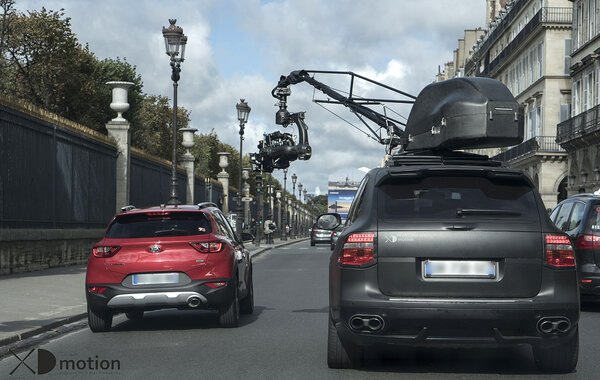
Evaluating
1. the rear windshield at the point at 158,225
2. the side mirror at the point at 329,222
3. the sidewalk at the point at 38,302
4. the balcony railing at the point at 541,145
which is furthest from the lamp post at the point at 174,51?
the balcony railing at the point at 541,145

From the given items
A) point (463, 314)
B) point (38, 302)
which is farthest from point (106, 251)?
point (463, 314)

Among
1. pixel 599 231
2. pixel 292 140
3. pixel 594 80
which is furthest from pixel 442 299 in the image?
pixel 594 80

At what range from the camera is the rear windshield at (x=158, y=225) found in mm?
10633

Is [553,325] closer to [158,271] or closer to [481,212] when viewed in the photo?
[481,212]

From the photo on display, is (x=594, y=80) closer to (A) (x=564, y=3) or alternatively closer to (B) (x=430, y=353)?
(A) (x=564, y=3)

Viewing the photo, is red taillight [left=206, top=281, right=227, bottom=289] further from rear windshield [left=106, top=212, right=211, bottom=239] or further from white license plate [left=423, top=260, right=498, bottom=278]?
white license plate [left=423, top=260, right=498, bottom=278]

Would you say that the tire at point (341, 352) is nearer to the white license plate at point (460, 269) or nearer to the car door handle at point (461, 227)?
the white license plate at point (460, 269)

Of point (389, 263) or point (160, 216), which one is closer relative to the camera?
point (389, 263)

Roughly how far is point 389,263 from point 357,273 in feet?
0.85

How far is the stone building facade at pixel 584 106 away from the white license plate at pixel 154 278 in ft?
106

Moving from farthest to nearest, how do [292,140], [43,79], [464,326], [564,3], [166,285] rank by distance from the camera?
[564,3] < [43,79] < [292,140] < [166,285] < [464,326]

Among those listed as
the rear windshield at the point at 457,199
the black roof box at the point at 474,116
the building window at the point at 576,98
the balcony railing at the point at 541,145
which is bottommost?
the rear windshield at the point at 457,199

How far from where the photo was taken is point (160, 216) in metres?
10.8

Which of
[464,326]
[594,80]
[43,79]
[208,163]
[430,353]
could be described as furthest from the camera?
[208,163]
